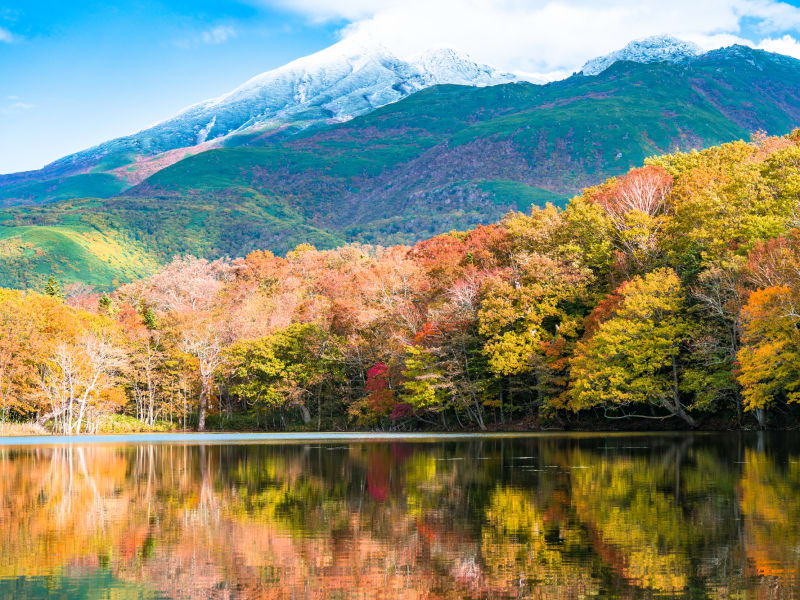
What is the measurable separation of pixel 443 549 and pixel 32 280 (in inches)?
7413

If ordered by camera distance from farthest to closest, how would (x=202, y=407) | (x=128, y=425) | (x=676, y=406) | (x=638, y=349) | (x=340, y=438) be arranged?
(x=202, y=407), (x=128, y=425), (x=340, y=438), (x=676, y=406), (x=638, y=349)

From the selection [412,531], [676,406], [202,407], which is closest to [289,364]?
[202,407]

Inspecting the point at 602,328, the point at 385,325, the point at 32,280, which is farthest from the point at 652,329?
the point at 32,280

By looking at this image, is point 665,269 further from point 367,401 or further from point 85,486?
point 85,486

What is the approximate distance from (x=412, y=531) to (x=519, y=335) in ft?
160

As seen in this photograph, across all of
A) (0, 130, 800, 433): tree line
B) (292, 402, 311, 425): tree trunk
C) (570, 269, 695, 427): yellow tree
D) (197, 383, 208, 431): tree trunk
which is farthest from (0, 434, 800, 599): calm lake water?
(292, 402, 311, 425): tree trunk

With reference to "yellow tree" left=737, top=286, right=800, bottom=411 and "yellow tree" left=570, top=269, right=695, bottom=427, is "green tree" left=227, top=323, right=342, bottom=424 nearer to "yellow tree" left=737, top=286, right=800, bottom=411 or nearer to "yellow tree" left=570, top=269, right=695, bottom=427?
"yellow tree" left=570, top=269, right=695, bottom=427

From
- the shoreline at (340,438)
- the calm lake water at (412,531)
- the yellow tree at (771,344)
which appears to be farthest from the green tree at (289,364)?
the calm lake water at (412,531)

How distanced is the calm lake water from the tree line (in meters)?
23.7

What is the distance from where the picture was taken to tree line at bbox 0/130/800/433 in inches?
2165

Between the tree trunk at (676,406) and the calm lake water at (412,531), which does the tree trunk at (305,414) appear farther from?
the calm lake water at (412,531)

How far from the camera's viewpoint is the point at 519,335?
64.9 meters

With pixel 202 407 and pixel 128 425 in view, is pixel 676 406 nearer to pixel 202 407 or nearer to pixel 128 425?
pixel 202 407

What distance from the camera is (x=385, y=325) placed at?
7569cm
